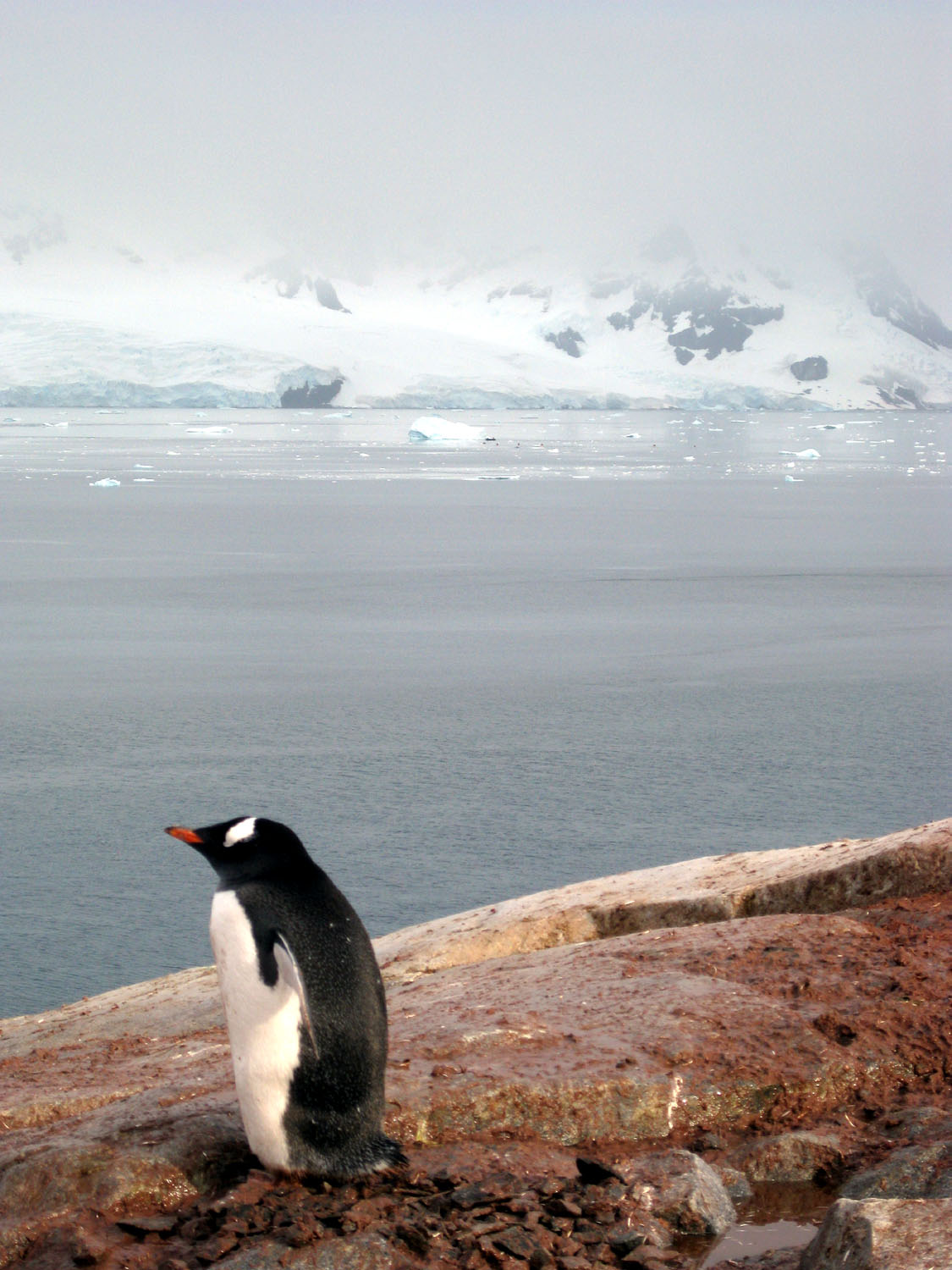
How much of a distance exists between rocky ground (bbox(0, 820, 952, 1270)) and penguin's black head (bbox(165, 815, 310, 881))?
0.68 m

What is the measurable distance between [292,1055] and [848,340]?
475 feet

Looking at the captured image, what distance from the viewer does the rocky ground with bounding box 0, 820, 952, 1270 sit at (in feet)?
10.6

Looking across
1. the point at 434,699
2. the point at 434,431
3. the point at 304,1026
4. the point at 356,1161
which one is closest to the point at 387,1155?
the point at 356,1161

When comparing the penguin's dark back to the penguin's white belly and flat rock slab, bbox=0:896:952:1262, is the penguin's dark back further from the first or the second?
flat rock slab, bbox=0:896:952:1262

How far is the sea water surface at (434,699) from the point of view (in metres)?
8.37

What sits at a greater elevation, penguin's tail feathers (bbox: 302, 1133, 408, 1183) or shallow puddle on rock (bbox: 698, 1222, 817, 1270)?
penguin's tail feathers (bbox: 302, 1133, 408, 1183)

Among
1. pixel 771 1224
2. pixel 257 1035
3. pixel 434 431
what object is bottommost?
pixel 771 1224

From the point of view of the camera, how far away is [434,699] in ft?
40.1

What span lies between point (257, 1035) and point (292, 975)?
0.20 meters

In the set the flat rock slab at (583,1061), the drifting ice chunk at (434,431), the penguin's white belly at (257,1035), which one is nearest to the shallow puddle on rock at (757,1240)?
the flat rock slab at (583,1061)

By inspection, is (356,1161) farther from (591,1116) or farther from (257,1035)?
(591,1116)

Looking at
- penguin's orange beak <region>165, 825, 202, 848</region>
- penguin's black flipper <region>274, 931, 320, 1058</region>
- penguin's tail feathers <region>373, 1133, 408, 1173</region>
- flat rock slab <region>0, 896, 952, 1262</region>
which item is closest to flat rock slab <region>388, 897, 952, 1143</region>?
flat rock slab <region>0, 896, 952, 1262</region>

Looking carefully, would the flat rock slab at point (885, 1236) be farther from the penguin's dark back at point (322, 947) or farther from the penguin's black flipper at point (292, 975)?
the penguin's black flipper at point (292, 975)

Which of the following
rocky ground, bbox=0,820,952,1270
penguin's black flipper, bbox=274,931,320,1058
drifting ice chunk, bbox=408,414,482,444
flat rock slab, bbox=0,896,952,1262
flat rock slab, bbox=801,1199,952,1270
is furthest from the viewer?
drifting ice chunk, bbox=408,414,482,444
